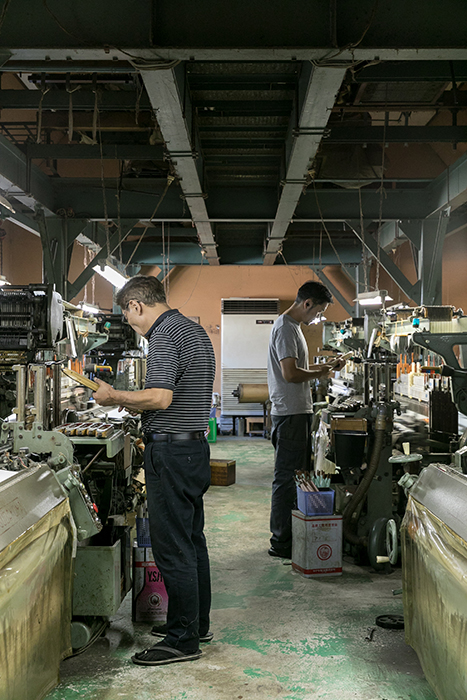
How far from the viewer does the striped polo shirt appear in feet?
7.63

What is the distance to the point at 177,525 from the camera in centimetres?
233

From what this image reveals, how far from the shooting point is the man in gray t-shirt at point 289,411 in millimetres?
3693

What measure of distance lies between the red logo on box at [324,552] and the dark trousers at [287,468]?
39 cm

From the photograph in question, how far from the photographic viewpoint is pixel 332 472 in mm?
3801

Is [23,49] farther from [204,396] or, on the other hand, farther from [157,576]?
[157,576]

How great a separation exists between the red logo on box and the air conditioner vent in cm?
708

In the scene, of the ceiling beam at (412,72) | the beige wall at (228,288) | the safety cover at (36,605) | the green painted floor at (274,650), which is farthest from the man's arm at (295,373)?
the beige wall at (228,288)

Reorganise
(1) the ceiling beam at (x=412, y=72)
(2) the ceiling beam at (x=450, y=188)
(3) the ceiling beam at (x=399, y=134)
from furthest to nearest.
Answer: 1. (2) the ceiling beam at (x=450, y=188)
2. (3) the ceiling beam at (x=399, y=134)
3. (1) the ceiling beam at (x=412, y=72)

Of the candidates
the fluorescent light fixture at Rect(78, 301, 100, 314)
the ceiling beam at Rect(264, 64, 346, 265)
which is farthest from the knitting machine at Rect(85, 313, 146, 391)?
the ceiling beam at Rect(264, 64, 346, 265)

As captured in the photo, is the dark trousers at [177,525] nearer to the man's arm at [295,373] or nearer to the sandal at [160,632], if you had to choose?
the sandal at [160,632]

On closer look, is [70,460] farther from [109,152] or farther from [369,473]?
[109,152]

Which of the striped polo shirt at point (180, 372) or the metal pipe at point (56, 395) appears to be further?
the metal pipe at point (56, 395)

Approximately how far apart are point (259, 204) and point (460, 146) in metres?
3.48
